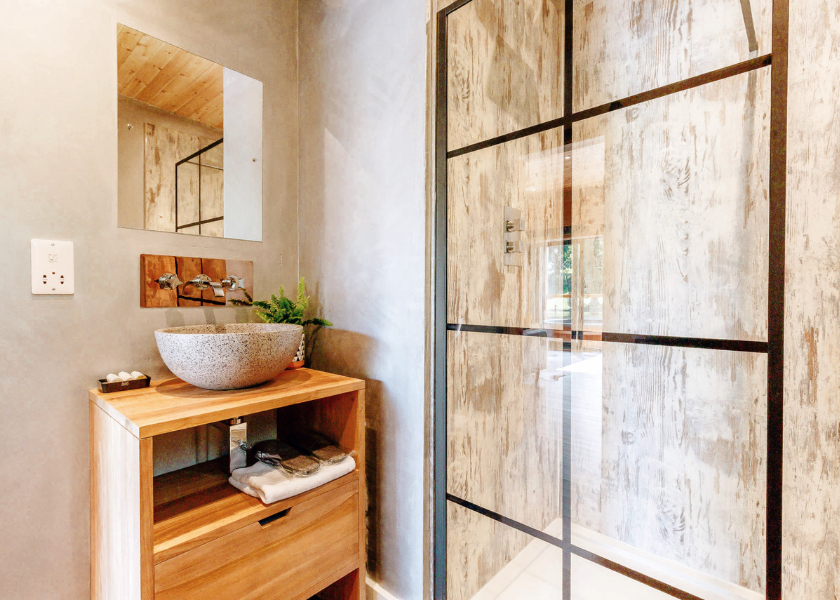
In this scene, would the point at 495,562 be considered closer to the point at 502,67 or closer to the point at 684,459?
the point at 684,459

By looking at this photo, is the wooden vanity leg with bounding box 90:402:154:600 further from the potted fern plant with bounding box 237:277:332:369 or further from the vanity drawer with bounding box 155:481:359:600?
the potted fern plant with bounding box 237:277:332:369

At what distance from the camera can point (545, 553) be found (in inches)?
37.6

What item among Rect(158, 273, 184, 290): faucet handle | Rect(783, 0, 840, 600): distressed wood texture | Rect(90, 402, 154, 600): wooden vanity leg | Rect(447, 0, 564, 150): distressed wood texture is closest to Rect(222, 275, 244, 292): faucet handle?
Rect(158, 273, 184, 290): faucet handle

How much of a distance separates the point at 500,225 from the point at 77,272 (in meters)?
1.17

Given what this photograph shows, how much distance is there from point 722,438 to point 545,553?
0.50 m

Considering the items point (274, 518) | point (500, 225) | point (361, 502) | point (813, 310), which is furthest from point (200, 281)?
point (813, 310)

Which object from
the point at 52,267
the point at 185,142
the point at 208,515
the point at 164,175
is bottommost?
the point at 208,515

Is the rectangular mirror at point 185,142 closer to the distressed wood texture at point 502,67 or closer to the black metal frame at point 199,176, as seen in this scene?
the black metal frame at point 199,176

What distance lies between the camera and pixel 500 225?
1.05 m

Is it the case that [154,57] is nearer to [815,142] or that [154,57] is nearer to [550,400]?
[550,400]

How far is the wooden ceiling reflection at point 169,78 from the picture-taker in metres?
1.12

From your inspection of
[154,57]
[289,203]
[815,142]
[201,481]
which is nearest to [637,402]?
[815,142]

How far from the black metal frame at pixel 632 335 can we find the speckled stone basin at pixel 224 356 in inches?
18.2

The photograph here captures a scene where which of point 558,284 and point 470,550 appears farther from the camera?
point 470,550
